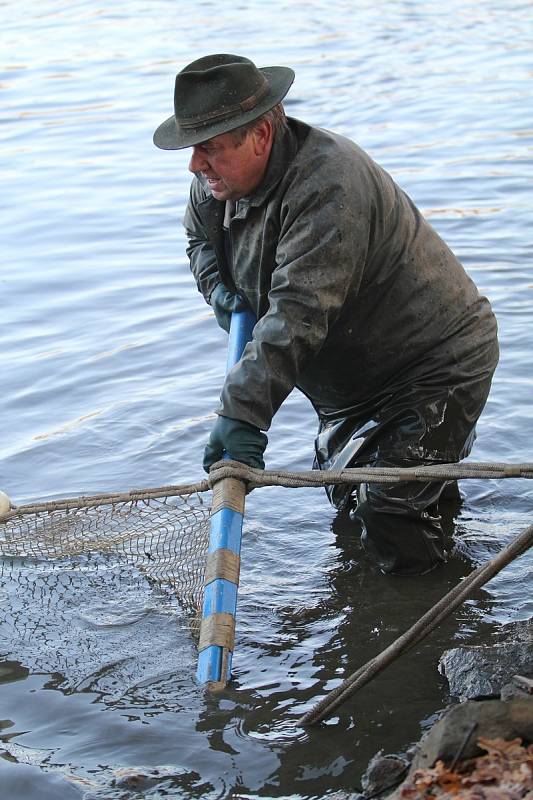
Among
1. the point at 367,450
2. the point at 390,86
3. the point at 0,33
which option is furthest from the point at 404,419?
the point at 0,33

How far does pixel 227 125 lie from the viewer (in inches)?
170

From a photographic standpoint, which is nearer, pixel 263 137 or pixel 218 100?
pixel 218 100

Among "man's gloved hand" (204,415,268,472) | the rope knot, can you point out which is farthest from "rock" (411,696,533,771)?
"man's gloved hand" (204,415,268,472)

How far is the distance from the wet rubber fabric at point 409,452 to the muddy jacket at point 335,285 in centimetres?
7

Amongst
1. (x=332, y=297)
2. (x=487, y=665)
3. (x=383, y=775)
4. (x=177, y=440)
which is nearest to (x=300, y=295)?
(x=332, y=297)

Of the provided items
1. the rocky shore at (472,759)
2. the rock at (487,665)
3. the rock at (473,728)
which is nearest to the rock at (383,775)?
the rocky shore at (472,759)

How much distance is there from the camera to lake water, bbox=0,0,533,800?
4152 mm

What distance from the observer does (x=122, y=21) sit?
21.0m

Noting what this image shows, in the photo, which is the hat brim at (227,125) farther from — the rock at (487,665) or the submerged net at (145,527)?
the rock at (487,665)

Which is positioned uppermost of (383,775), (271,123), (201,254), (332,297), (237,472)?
(271,123)

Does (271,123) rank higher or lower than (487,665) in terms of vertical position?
higher

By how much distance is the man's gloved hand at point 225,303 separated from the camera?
517cm

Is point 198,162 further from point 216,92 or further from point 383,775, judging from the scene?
point 383,775

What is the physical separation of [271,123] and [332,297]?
73cm
